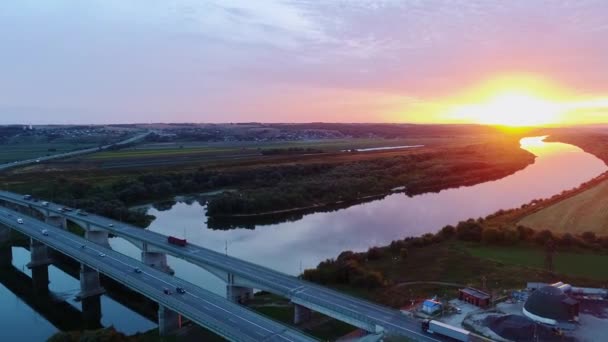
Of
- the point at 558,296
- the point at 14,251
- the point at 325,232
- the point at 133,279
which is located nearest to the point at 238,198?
the point at 325,232

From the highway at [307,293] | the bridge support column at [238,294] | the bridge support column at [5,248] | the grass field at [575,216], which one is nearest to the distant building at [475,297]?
the highway at [307,293]

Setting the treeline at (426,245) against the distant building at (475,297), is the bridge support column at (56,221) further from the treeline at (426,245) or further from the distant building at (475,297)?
the distant building at (475,297)

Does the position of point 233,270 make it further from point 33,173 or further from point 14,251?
point 33,173

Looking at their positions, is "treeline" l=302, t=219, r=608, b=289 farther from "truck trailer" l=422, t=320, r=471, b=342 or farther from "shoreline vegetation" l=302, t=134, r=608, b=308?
"truck trailer" l=422, t=320, r=471, b=342

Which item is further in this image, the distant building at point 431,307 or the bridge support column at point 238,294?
the bridge support column at point 238,294

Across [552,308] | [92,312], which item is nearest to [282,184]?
[92,312]

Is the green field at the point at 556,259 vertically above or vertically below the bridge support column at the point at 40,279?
above
